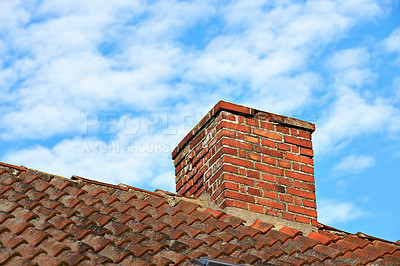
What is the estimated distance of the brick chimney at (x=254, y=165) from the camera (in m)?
6.02

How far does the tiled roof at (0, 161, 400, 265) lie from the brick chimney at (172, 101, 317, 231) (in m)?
0.26

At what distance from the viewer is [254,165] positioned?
622 centimetres

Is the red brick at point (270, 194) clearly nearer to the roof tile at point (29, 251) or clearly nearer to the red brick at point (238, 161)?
the red brick at point (238, 161)

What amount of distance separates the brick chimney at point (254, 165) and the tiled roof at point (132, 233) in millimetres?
261

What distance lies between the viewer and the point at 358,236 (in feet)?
19.9

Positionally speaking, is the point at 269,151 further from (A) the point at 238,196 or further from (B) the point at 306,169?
(A) the point at 238,196

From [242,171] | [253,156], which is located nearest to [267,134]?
[253,156]

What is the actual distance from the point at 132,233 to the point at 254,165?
2061mm

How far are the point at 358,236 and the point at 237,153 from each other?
148 centimetres

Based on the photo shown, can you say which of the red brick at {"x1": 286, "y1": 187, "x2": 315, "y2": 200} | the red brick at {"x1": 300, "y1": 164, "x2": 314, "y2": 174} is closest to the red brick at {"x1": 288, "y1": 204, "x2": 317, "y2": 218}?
the red brick at {"x1": 286, "y1": 187, "x2": 315, "y2": 200}

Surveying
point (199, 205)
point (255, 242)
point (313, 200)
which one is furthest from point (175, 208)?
point (313, 200)

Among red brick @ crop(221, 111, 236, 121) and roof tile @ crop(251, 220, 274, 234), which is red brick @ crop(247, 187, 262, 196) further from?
red brick @ crop(221, 111, 236, 121)

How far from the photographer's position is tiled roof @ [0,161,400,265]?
13.0 ft

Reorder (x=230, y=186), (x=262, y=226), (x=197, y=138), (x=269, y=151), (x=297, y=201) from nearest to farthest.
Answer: (x=262, y=226)
(x=230, y=186)
(x=297, y=201)
(x=269, y=151)
(x=197, y=138)
